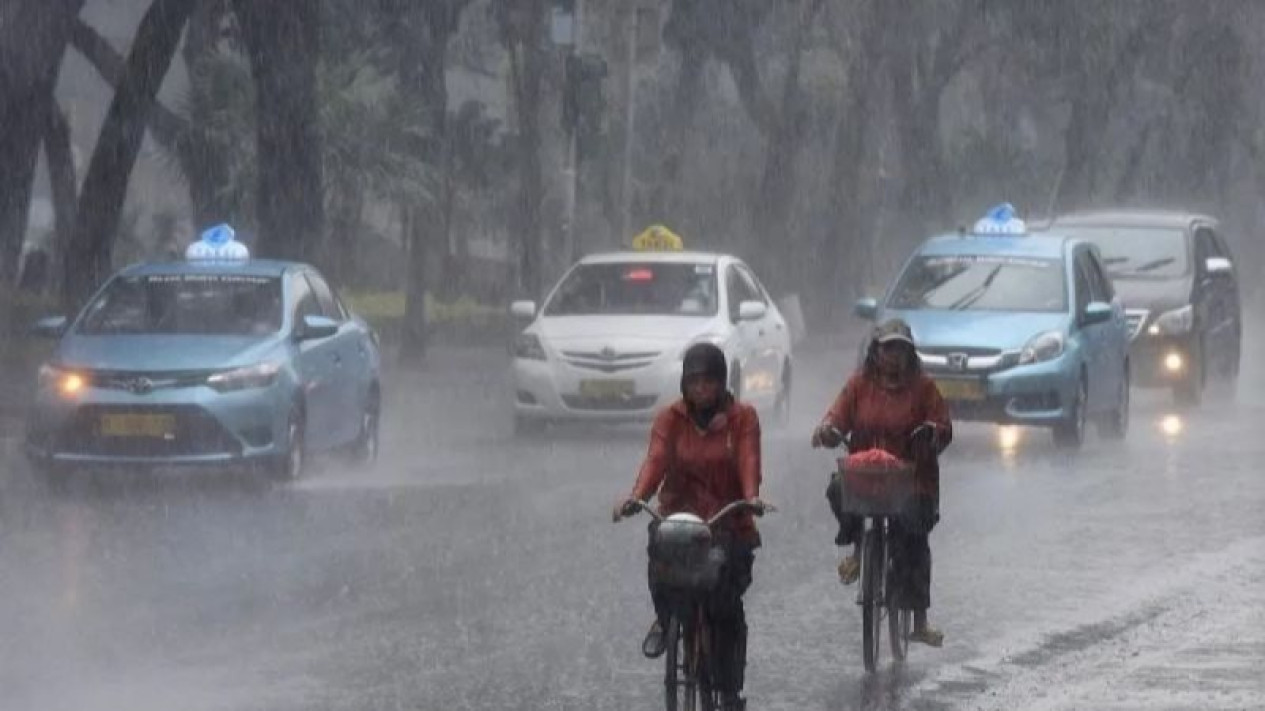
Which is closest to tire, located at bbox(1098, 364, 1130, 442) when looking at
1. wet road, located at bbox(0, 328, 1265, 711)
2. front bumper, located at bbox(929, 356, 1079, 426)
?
front bumper, located at bbox(929, 356, 1079, 426)

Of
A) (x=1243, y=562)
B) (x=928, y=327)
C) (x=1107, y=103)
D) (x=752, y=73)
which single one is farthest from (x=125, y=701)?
(x=1107, y=103)

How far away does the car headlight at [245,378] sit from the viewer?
2014cm

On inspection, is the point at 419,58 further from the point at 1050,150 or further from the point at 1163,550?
the point at 1050,150

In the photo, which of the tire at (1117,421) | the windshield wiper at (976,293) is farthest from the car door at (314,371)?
the tire at (1117,421)

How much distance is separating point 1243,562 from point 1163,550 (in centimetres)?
62

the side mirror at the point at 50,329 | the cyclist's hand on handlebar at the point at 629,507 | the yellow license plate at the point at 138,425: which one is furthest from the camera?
the side mirror at the point at 50,329

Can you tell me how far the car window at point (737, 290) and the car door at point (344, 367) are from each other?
14.1ft

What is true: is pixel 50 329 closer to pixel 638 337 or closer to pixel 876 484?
pixel 638 337

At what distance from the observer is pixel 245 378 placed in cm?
2023

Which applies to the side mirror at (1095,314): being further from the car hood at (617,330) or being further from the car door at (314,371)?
the car door at (314,371)

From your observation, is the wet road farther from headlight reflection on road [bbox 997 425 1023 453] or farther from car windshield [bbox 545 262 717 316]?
car windshield [bbox 545 262 717 316]

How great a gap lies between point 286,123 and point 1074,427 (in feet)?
31.4

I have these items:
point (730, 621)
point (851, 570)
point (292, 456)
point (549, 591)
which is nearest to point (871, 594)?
point (851, 570)

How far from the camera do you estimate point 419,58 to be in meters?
→ 39.8
